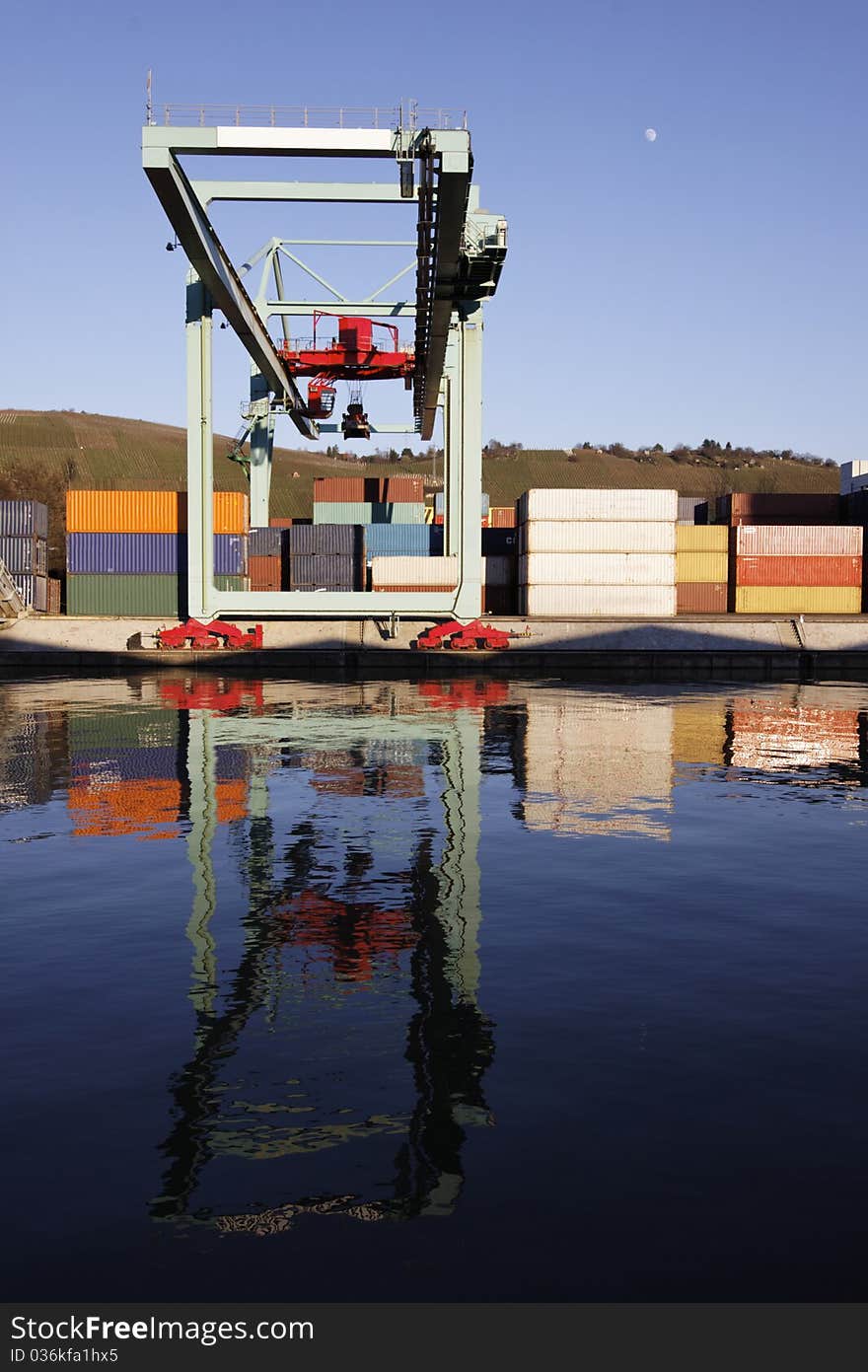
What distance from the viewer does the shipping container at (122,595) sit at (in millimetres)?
60719

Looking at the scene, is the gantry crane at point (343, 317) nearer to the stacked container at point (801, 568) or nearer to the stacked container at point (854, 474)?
the stacked container at point (801, 568)

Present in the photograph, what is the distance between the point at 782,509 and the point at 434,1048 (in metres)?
72.1

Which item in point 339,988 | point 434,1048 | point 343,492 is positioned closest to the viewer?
point 434,1048

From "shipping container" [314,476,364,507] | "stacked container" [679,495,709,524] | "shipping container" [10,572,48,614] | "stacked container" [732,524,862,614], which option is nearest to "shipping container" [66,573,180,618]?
"shipping container" [10,572,48,614]

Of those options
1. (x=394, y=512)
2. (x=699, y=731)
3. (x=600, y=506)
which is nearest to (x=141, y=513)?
(x=394, y=512)

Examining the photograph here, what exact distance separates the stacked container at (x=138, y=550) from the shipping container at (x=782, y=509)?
105ft

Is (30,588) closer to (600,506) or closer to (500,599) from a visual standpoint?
(500,599)

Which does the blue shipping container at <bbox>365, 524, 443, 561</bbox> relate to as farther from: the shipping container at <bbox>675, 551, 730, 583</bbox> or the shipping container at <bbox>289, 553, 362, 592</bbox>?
the shipping container at <bbox>675, 551, 730, 583</bbox>

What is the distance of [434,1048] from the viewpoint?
7883mm

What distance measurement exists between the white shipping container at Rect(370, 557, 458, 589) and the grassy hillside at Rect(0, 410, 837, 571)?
7630 cm

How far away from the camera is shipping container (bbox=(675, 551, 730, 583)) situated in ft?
221

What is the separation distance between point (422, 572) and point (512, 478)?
99600 millimetres

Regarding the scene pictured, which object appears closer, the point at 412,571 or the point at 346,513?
the point at 412,571

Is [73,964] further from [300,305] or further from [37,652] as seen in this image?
[37,652]
